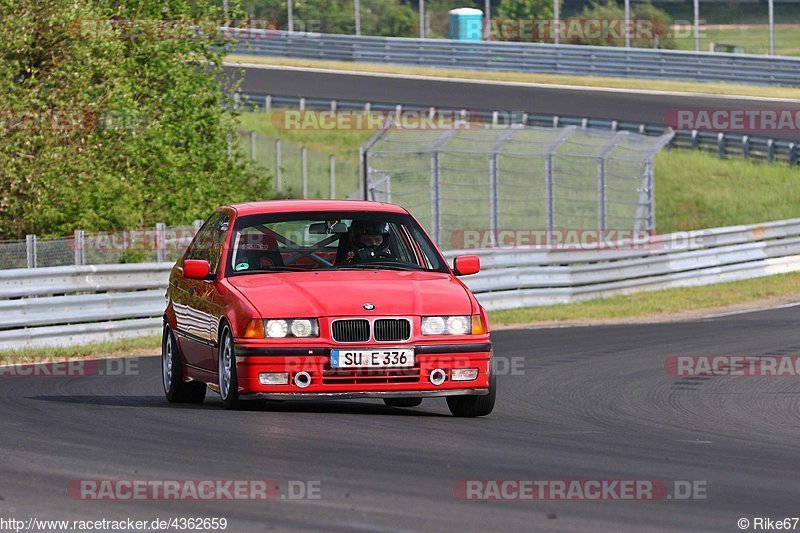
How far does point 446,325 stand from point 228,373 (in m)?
1.52

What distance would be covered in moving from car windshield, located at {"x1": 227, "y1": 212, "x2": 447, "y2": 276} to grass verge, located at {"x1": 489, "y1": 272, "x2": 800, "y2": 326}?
10.6m

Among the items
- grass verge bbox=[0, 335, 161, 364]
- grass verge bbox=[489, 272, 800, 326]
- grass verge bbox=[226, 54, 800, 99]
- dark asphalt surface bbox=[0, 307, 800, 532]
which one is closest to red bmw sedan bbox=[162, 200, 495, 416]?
dark asphalt surface bbox=[0, 307, 800, 532]

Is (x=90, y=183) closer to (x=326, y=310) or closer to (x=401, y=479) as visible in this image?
(x=326, y=310)

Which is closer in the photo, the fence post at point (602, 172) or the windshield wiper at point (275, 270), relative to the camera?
the windshield wiper at point (275, 270)

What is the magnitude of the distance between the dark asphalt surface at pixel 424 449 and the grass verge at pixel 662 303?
28.6 feet

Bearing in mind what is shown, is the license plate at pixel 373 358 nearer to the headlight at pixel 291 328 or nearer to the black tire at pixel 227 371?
the headlight at pixel 291 328

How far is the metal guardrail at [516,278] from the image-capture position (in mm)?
17906

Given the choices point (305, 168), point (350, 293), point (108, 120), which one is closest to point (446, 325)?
point (350, 293)

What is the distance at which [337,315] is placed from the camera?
32.8 feet

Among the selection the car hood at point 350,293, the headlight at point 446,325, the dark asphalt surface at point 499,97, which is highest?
the dark asphalt surface at point 499,97

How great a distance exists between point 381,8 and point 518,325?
57191 millimetres

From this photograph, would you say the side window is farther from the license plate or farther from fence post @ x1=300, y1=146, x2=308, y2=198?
fence post @ x1=300, y1=146, x2=308, y2=198

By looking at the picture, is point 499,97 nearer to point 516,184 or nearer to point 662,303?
point 516,184

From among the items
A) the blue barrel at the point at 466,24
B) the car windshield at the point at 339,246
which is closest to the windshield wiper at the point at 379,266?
the car windshield at the point at 339,246
